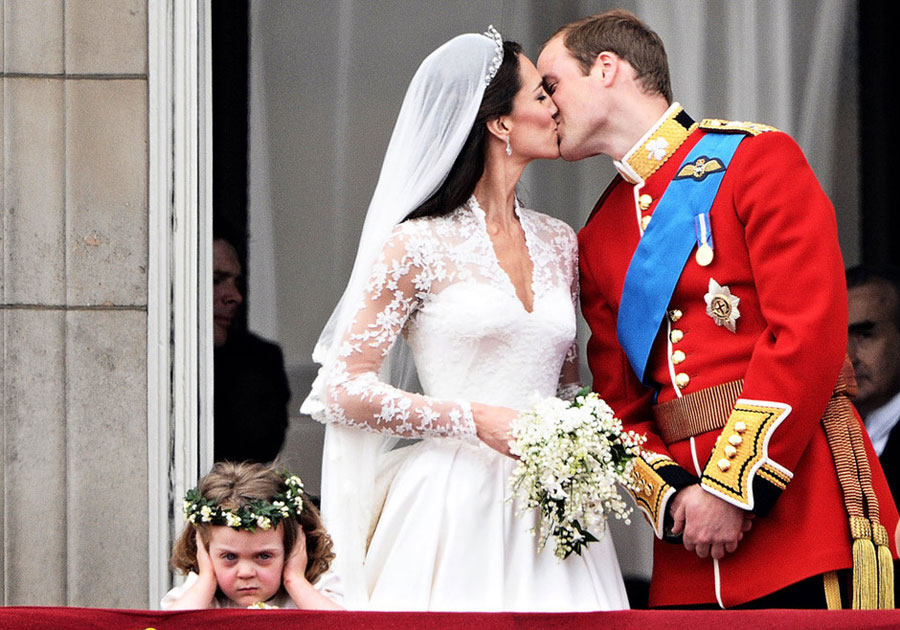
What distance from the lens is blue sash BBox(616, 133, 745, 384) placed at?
291cm

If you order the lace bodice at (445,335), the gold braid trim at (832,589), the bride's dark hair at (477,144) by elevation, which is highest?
the bride's dark hair at (477,144)

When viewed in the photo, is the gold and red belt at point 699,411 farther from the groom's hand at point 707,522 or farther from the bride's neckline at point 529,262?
the bride's neckline at point 529,262

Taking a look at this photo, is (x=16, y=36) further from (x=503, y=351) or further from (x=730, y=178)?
(x=730, y=178)

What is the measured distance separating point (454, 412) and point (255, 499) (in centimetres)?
49

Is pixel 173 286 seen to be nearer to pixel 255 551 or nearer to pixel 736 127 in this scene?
pixel 255 551

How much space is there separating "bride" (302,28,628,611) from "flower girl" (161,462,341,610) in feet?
0.31

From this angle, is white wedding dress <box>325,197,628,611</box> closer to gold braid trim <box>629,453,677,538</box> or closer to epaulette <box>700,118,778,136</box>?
gold braid trim <box>629,453,677,538</box>

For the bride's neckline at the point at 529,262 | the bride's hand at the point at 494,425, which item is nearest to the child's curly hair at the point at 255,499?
the bride's hand at the point at 494,425

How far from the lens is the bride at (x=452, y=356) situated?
9.43 feet

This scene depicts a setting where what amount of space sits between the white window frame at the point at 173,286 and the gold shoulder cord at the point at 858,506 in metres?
1.93

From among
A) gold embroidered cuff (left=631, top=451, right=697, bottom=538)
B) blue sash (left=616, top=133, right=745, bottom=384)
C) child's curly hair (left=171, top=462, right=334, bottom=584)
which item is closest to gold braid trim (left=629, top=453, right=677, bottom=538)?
gold embroidered cuff (left=631, top=451, right=697, bottom=538)

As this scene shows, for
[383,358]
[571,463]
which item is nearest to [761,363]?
[571,463]

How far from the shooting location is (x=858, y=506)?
9.08 ft

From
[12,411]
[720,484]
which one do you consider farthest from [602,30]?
[12,411]
